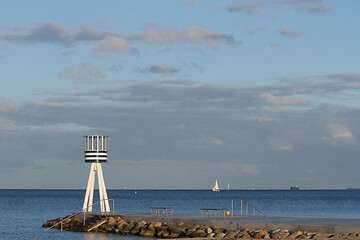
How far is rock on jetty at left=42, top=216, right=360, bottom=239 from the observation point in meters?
41.0

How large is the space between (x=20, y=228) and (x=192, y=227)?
27616mm

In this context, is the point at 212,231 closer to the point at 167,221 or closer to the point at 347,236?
the point at 167,221

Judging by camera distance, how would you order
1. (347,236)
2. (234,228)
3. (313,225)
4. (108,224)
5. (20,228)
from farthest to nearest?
1. (20,228)
2. (108,224)
3. (234,228)
4. (313,225)
5. (347,236)

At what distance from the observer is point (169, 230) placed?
50.1 meters

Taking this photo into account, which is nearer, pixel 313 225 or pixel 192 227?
pixel 313 225

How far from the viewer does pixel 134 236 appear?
52.5 metres

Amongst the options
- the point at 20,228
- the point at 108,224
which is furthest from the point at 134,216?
the point at 20,228

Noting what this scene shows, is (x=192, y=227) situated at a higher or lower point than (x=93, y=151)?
lower

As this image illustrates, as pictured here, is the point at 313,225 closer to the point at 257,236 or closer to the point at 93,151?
the point at 257,236

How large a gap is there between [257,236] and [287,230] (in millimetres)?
2321

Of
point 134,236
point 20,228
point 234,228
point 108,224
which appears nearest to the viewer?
point 234,228

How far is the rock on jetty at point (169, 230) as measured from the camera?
4101 cm

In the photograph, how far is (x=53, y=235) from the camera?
56875 millimetres

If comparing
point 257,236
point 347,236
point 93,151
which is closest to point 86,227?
point 93,151
